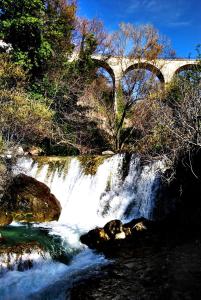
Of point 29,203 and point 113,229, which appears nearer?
point 113,229

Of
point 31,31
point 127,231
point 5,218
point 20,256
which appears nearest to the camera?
point 20,256

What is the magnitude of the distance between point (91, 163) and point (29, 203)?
14.1 feet

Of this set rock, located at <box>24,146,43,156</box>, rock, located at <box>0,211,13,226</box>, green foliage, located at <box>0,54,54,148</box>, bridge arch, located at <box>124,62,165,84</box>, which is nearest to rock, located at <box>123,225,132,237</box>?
rock, located at <box>0,211,13,226</box>

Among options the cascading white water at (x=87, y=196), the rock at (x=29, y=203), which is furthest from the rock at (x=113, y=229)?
the rock at (x=29, y=203)

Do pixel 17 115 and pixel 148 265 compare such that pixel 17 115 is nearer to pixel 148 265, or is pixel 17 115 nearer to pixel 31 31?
pixel 31 31

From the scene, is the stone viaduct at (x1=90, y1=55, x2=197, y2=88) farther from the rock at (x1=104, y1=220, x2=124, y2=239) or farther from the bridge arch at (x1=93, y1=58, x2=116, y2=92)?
the rock at (x1=104, y1=220, x2=124, y2=239)

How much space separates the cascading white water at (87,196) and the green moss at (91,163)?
0.07 m

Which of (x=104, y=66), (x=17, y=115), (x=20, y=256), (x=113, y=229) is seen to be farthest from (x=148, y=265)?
(x=104, y=66)

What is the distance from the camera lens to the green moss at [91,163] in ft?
55.8

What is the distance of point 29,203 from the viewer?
14102 millimetres

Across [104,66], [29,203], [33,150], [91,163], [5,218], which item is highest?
[104,66]

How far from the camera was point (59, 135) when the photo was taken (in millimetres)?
22531

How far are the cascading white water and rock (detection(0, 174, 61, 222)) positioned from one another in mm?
591

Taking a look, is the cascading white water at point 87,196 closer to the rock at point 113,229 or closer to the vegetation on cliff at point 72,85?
the rock at point 113,229
